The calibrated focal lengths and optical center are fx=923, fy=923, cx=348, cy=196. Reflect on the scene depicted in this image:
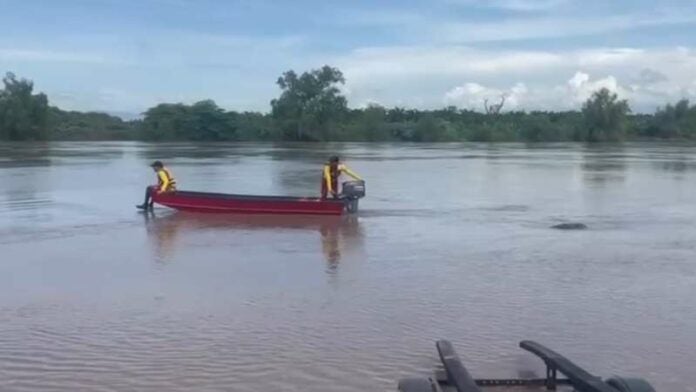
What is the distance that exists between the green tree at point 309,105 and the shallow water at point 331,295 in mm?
80526

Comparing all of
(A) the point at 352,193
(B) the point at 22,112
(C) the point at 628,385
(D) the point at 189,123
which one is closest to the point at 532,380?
(C) the point at 628,385

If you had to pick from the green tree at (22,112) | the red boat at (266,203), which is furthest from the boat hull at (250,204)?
the green tree at (22,112)

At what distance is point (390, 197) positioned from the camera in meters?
26.2

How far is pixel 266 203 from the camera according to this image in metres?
19.5

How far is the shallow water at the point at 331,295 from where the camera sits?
7.95 meters

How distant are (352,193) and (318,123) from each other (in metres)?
84.6

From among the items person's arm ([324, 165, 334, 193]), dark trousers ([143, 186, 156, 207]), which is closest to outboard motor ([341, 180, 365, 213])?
A: person's arm ([324, 165, 334, 193])

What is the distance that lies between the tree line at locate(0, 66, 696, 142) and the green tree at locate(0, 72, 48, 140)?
0.32 feet

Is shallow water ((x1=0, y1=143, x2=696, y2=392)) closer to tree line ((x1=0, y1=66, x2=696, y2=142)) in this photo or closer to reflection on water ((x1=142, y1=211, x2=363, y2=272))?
reflection on water ((x1=142, y1=211, x2=363, y2=272))

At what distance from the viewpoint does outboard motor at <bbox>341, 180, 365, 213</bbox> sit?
19719 mm

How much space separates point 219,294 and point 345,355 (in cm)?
318

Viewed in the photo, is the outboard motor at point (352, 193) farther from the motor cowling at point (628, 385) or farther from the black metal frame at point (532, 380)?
the motor cowling at point (628, 385)

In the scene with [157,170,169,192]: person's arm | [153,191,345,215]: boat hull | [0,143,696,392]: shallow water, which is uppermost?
[157,170,169,192]: person's arm

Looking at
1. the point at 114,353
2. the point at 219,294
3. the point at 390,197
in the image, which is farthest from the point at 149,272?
the point at 390,197
